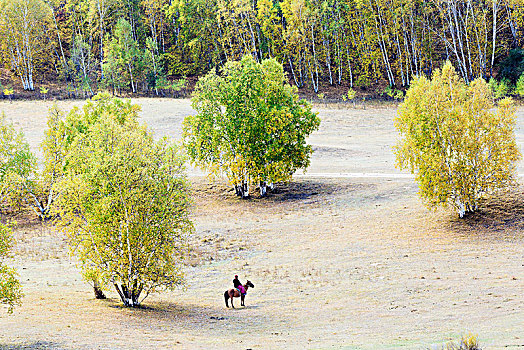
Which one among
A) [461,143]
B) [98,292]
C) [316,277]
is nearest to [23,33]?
[98,292]

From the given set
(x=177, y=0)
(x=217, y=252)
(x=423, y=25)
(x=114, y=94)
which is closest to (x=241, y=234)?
(x=217, y=252)

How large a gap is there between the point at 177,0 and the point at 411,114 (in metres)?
68.8

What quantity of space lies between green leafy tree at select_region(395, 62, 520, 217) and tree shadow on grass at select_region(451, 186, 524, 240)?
0.66 metres

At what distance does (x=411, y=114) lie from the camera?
33844 mm

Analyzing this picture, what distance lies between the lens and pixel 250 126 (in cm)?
4272

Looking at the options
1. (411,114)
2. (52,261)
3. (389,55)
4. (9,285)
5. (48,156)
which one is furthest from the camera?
(389,55)

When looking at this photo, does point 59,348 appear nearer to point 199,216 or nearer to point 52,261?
point 52,261

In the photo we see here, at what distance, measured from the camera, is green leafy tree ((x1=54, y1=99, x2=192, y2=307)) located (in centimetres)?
2112

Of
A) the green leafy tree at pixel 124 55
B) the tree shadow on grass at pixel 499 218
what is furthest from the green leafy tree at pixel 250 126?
the green leafy tree at pixel 124 55

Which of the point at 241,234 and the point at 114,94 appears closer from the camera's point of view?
the point at 241,234

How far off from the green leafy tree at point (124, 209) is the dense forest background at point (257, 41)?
192 ft

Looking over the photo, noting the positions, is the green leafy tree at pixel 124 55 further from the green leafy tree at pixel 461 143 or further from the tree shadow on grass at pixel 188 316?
the tree shadow on grass at pixel 188 316

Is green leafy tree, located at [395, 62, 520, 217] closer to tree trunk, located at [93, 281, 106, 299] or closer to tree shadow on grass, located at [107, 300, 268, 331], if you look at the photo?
tree shadow on grass, located at [107, 300, 268, 331]

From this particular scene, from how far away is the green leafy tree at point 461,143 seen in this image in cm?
3195
